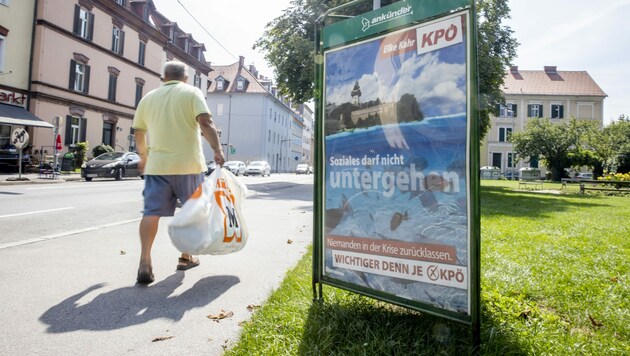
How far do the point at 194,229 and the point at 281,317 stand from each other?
3.49 ft

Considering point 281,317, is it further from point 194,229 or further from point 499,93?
point 499,93

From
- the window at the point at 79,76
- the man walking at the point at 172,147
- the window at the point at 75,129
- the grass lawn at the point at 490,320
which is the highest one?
the window at the point at 79,76

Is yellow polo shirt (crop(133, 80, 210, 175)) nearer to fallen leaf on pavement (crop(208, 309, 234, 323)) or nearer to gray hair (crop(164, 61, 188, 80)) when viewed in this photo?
gray hair (crop(164, 61, 188, 80))

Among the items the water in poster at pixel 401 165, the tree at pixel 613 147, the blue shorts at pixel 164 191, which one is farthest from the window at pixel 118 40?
the tree at pixel 613 147

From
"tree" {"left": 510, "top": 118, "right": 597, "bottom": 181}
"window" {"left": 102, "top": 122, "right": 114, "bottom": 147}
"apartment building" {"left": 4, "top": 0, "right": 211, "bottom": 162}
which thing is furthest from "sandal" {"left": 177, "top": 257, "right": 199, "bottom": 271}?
"tree" {"left": 510, "top": 118, "right": 597, "bottom": 181}

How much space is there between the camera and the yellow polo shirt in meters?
3.60

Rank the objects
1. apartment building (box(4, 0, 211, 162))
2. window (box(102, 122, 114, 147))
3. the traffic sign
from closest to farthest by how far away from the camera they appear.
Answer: the traffic sign, apartment building (box(4, 0, 211, 162)), window (box(102, 122, 114, 147))

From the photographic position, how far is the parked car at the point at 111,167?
1905 centimetres

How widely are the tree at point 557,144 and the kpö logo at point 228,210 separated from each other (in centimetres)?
4155

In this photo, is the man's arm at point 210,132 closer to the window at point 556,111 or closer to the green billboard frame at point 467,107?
the green billboard frame at point 467,107

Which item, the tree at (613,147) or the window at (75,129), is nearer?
the window at (75,129)

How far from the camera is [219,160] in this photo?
369 cm

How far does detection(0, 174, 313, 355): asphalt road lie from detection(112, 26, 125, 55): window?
28269 mm

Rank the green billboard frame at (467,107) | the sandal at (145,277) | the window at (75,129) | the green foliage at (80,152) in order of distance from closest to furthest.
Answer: the green billboard frame at (467,107) → the sandal at (145,277) → the green foliage at (80,152) → the window at (75,129)
